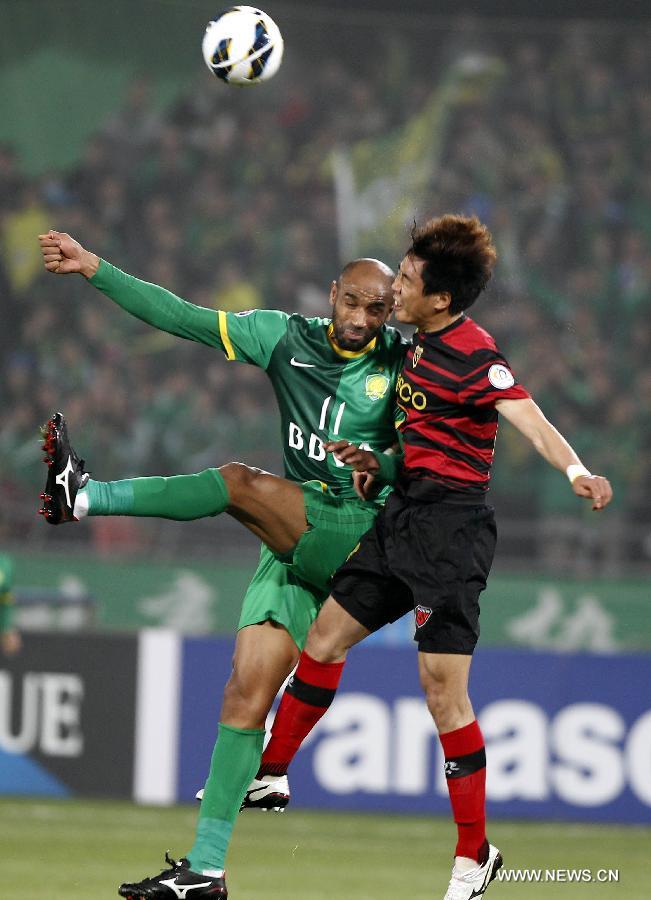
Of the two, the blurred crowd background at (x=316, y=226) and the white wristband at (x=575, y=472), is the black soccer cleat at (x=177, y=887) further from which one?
the blurred crowd background at (x=316, y=226)

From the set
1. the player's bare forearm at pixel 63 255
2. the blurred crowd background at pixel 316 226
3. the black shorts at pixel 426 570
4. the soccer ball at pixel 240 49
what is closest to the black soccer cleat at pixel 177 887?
the black shorts at pixel 426 570

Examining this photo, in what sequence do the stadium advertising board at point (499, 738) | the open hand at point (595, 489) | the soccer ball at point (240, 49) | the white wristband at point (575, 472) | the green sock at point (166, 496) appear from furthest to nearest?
the stadium advertising board at point (499, 738) < the soccer ball at point (240, 49) < the green sock at point (166, 496) < the white wristband at point (575, 472) < the open hand at point (595, 489)

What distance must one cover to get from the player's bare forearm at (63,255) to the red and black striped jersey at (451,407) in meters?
1.14

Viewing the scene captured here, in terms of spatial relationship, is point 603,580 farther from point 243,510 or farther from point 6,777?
point 243,510

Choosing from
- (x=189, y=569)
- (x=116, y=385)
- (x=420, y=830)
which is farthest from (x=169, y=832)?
(x=116, y=385)

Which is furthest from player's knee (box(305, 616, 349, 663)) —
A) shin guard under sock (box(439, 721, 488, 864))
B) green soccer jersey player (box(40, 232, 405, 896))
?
shin guard under sock (box(439, 721, 488, 864))

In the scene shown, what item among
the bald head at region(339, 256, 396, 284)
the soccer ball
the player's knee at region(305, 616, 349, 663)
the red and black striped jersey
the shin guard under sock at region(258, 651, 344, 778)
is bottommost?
the shin guard under sock at region(258, 651, 344, 778)

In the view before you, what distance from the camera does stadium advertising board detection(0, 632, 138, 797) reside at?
9.09 meters

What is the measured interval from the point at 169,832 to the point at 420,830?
1495 mm

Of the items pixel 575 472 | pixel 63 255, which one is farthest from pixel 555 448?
pixel 63 255

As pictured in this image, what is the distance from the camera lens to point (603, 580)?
1088 cm

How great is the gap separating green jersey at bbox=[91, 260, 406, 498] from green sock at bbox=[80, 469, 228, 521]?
0.41m

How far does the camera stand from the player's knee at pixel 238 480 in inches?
194

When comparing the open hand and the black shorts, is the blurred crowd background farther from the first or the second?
the open hand
